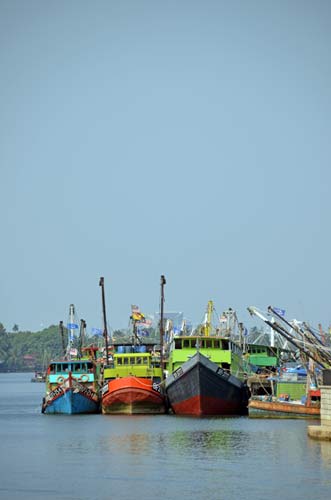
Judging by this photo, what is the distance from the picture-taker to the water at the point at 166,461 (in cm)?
5072

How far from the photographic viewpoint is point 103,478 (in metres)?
54.4

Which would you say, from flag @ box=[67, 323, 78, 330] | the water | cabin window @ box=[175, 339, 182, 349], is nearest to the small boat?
the water

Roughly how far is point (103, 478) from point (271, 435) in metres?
21.7

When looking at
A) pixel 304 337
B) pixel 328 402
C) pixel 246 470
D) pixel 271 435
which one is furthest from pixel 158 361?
pixel 246 470

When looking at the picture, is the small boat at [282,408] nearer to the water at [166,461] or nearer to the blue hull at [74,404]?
the water at [166,461]

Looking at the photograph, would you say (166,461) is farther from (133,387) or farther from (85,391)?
(85,391)

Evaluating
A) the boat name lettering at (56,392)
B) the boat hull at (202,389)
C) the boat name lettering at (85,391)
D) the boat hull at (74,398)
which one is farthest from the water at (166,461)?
the boat name lettering at (56,392)

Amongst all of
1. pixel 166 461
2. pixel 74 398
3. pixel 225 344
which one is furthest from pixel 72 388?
pixel 166 461

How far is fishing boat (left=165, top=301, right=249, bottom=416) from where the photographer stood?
88.6 meters

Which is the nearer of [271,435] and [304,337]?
[271,435]

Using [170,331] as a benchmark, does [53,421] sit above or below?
below

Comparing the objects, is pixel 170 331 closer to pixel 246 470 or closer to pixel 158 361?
pixel 158 361

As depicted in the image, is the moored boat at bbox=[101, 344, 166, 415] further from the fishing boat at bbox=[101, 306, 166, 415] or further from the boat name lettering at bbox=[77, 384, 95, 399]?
the boat name lettering at bbox=[77, 384, 95, 399]

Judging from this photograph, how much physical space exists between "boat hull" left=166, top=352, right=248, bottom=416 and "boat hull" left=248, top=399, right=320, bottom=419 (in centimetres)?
363
